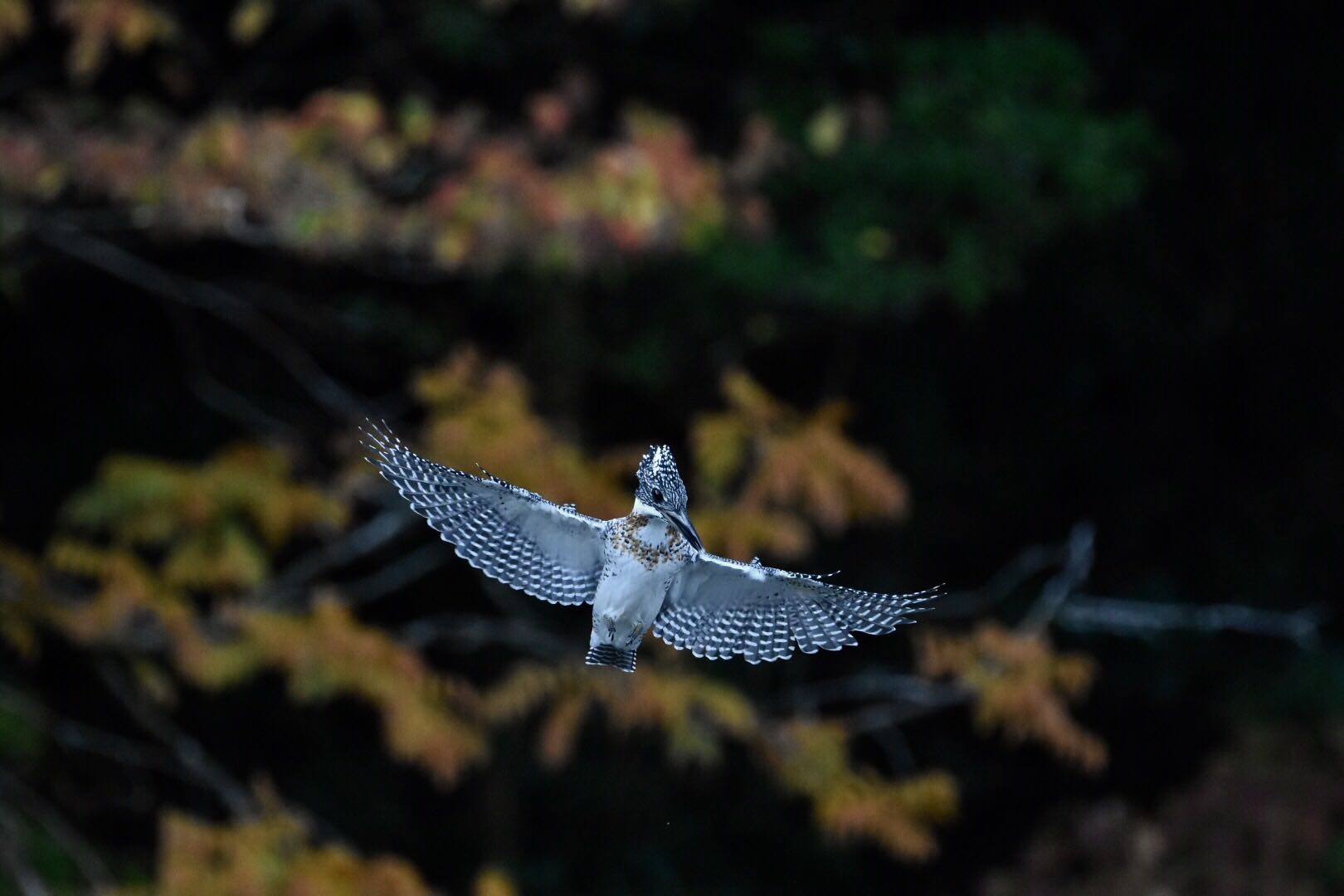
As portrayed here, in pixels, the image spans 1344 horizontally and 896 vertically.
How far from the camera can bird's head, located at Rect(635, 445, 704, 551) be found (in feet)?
4.94

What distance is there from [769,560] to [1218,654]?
277 centimetres

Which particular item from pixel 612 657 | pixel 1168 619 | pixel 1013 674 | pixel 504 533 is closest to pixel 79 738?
pixel 1013 674

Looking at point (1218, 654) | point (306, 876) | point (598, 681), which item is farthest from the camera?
point (1218, 654)

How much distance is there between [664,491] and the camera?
4.98 feet

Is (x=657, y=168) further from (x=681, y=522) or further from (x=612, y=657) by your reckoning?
(x=681, y=522)

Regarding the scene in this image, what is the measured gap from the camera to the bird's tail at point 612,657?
1.75m

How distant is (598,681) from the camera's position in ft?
17.9

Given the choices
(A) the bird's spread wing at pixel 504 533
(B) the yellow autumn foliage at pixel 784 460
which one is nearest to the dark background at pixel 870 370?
(B) the yellow autumn foliage at pixel 784 460

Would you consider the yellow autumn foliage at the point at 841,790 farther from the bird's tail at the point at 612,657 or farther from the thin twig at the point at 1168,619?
the bird's tail at the point at 612,657

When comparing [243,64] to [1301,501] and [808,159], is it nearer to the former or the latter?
[808,159]

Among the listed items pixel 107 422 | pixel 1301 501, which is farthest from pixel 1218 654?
pixel 107 422


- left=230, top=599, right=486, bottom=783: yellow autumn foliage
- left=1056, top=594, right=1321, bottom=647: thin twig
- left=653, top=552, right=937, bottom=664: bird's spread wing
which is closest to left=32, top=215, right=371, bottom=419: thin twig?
left=230, top=599, right=486, bottom=783: yellow autumn foliage

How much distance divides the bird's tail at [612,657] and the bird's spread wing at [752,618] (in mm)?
106

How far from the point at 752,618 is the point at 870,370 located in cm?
549
